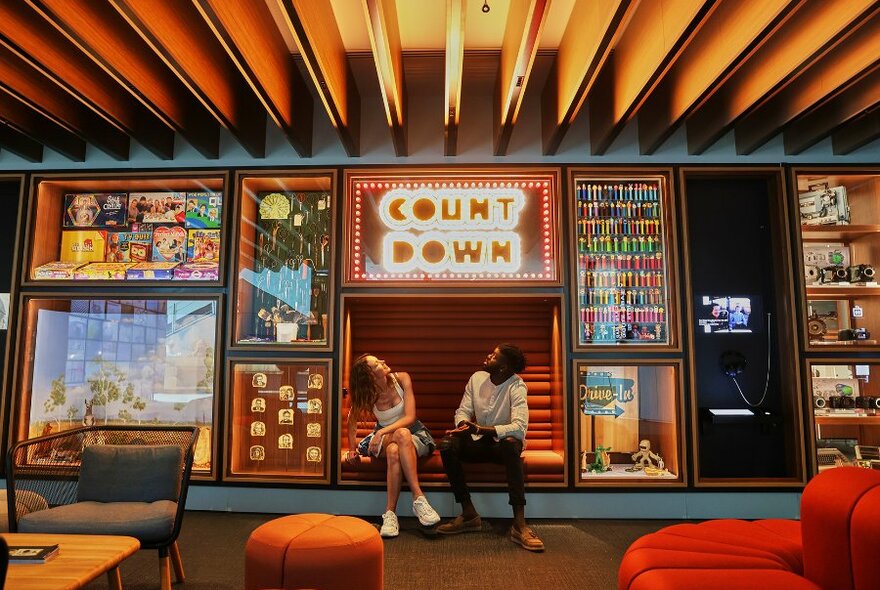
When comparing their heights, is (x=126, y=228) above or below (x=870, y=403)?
above

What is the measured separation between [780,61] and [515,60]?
1.72m

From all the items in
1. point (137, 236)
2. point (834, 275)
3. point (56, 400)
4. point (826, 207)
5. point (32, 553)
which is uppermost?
point (826, 207)

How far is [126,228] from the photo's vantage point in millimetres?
4898

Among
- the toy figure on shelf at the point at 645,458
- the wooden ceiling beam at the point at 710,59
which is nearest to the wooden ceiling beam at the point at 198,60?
the wooden ceiling beam at the point at 710,59

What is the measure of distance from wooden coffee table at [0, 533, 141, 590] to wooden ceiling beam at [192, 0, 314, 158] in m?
2.59

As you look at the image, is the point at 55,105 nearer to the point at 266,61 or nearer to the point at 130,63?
the point at 130,63

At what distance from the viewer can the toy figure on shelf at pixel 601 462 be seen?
4465 millimetres

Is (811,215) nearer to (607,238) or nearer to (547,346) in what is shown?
(607,238)

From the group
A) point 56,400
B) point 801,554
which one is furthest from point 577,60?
point 56,400

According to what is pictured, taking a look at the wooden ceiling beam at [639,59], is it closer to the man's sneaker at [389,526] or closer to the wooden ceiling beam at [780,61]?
the wooden ceiling beam at [780,61]

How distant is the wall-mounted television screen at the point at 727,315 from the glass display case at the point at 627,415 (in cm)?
72

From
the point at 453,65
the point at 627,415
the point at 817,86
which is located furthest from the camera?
the point at 627,415

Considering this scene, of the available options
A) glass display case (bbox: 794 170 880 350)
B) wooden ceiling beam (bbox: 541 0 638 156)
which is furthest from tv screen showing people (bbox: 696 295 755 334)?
wooden ceiling beam (bbox: 541 0 638 156)

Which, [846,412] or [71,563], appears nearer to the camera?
[71,563]
